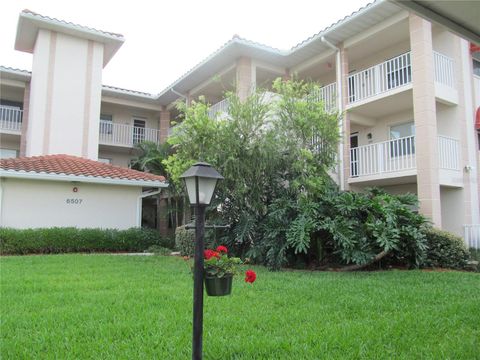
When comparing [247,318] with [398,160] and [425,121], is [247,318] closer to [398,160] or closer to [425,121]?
[425,121]

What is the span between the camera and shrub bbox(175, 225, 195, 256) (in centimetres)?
1288

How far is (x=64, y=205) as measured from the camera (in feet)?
48.3

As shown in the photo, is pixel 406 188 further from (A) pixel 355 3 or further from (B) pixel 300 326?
(B) pixel 300 326

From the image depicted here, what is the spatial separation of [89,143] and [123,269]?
1083 centimetres

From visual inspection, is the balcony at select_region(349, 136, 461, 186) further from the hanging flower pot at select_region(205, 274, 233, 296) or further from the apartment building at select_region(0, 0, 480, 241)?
the hanging flower pot at select_region(205, 274, 233, 296)

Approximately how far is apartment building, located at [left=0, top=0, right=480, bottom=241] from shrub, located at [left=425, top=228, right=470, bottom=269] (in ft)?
3.27

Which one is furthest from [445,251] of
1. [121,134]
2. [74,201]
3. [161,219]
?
[121,134]

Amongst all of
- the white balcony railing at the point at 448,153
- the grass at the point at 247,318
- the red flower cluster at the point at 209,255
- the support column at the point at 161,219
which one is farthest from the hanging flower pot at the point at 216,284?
the support column at the point at 161,219

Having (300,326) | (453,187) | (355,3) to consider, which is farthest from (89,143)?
(300,326)

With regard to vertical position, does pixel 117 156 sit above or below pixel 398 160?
above

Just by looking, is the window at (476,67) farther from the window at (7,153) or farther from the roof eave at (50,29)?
the window at (7,153)

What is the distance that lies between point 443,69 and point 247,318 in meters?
11.8

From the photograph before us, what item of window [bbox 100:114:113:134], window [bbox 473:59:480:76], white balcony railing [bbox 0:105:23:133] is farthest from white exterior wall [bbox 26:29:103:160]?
window [bbox 473:59:480:76]

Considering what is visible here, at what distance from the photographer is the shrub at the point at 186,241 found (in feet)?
42.3
